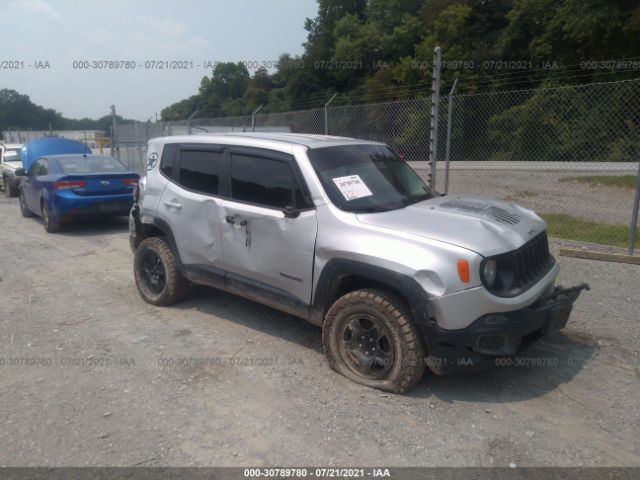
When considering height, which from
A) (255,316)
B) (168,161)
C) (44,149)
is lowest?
(255,316)

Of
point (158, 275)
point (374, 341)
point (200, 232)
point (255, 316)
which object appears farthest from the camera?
point (158, 275)

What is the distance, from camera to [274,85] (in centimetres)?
5550

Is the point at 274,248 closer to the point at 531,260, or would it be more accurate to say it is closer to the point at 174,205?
the point at 174,205

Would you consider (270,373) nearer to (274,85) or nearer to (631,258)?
(631,258)

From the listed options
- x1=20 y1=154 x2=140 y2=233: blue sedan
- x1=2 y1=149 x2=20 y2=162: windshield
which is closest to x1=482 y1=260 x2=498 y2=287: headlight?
x1=20 y1=154 x2=140 y2=233: blue sedan

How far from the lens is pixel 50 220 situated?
9.66m

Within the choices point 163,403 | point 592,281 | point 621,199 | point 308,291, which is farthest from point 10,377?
point 621,199

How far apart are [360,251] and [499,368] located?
1570 mm

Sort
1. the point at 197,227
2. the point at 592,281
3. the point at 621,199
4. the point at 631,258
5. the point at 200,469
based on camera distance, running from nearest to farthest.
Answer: the point at 200,469, the point at 197,227, the point at 592,281, the point at 631,258, the point at 621,199

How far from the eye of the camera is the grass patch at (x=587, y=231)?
8086mm

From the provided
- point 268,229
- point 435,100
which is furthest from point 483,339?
point 435,100

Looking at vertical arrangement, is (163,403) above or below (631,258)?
below

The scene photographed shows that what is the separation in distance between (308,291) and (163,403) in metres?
1.33

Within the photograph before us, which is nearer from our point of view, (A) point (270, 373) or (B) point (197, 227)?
(A) point (270, 373)
